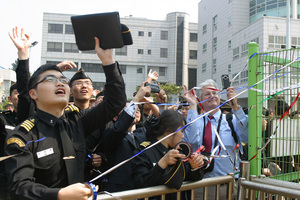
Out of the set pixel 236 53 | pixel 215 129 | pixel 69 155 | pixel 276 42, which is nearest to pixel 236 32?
pixel 236 53

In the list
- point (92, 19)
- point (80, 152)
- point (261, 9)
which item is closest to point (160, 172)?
point (80, 152)

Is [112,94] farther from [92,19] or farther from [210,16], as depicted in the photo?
[210,16]

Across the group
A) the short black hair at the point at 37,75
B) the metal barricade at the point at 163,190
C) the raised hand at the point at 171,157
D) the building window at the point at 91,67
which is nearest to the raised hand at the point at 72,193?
the metal barricade at the point at 163,190

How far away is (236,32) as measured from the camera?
29625 mm

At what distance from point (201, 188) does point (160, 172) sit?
45cm

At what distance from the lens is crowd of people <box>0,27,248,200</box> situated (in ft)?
5.38

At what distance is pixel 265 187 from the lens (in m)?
2.13

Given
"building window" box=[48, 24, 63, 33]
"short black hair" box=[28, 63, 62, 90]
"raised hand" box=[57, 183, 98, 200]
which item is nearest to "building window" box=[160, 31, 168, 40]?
"building window" box=[48, 24, 63, 33]

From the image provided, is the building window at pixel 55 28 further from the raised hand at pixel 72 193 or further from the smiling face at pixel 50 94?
the raised hand at pixel 72 193

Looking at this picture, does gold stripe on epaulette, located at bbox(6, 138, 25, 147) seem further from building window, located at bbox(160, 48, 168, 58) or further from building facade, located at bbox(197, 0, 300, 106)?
building window, located at bbox(160, 48, 168, 58)

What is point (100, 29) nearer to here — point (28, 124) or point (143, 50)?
point (28, 124)

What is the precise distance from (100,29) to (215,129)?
179cm

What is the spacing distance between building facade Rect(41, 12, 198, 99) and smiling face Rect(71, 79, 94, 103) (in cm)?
4080

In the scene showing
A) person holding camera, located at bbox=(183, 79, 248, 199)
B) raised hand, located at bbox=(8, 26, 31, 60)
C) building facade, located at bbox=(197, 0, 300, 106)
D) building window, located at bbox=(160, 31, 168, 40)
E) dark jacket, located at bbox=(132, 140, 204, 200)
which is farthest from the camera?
building window, located at bbox=(160, 31, 168, 40)
